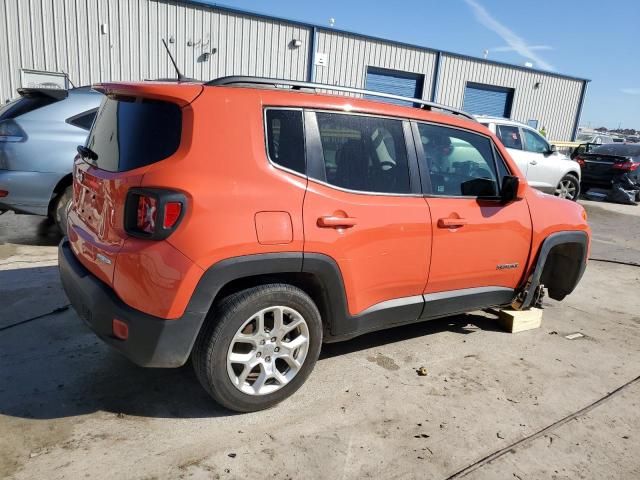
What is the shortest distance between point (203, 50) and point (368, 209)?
40.5 feet

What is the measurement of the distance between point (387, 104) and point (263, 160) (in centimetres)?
107

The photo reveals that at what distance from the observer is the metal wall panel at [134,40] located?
11492mm

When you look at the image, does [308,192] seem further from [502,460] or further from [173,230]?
[502,460]

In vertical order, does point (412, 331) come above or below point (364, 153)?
below

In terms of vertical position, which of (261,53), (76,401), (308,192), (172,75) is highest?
(261,53)

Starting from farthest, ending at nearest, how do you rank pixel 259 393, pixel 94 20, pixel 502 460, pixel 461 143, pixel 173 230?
pixel 94 20
pixel 461 143
pixel 259 393
pixel 502 460
pixel 173 230

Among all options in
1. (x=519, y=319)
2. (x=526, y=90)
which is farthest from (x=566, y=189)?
(x=526, y=90)

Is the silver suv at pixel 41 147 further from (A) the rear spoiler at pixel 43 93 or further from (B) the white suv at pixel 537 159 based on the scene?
(B) the white suv at pixel 537 159

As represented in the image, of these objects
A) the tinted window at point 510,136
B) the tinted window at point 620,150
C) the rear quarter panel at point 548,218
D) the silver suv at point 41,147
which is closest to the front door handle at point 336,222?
the rear quarter panel at point 548,218

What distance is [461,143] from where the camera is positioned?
3.66 meters

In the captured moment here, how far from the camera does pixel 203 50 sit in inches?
539

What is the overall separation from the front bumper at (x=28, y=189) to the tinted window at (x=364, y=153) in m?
3.76

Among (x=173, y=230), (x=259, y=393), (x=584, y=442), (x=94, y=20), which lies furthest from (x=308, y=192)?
(x=94, y=20)

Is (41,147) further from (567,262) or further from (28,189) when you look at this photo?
(567,262)
